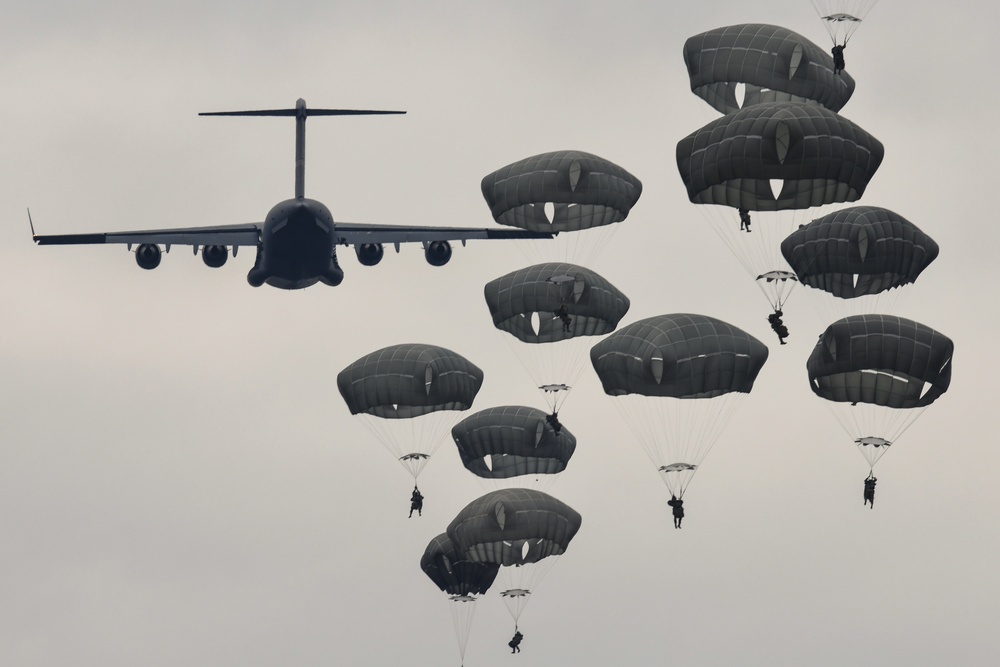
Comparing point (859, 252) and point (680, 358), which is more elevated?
point (859, 252)

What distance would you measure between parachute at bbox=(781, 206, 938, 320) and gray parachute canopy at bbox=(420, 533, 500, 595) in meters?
18.2

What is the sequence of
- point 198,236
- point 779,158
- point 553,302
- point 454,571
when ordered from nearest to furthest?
point 779,158 < point 553,302 < point 454,571 < point 198,236

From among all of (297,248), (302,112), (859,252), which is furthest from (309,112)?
(859,252)

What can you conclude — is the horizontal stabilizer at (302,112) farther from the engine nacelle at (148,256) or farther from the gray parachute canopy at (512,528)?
the gray parachute canopy at (512,528)

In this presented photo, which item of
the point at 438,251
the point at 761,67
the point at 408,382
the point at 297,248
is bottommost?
the point at 408,382

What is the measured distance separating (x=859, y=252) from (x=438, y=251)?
30.2m

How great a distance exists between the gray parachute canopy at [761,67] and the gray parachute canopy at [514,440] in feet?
44.9

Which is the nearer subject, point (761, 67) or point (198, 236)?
point (761, 67)

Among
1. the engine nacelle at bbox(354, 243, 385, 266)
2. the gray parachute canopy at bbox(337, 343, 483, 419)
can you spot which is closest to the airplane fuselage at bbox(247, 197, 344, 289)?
the engine nacelle at bbox(354, 243, 385, 266)

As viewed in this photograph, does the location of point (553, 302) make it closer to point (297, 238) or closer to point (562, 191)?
point (562, 191)

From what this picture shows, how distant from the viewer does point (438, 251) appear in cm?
8962

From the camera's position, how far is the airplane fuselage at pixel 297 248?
7806 centimetres

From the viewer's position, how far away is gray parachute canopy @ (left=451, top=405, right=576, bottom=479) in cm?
7156

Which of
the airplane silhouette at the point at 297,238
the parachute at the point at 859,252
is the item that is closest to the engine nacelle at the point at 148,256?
the airplane silhouette at the point at 297,238
